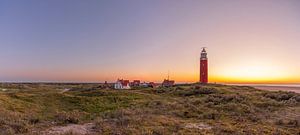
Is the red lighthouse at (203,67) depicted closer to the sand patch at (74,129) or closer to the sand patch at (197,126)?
the sand patch at (197,126)

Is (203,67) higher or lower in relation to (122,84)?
higher

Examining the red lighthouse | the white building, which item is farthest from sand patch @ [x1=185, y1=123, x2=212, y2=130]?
the white building

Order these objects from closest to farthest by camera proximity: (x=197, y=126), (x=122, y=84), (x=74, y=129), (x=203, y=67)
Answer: (x=74, y=129)
(x=197, y=126)
(x=203, y=67)
(x=122, y=84)

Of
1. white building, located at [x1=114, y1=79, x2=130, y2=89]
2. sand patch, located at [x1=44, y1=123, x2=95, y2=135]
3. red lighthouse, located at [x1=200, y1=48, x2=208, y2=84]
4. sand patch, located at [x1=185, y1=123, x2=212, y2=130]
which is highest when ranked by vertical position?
red lighthouse, located at [x1=200, y1=48, x2=208, y2=84]

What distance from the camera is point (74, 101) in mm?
40844

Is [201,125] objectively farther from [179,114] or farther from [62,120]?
[62,120]

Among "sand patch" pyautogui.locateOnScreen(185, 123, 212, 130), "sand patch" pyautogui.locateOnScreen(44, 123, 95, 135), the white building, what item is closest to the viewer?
"sand patch" pyautogui.locateOnScreen(44, 123, 95, 135)

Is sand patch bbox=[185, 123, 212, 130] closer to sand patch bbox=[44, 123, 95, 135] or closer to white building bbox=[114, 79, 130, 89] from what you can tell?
sand patch bbox=[44, 123, 95, 135]

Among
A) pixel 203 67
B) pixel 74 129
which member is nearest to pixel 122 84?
pixel 203 67

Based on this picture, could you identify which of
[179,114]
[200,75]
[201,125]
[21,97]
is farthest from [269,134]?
[200,75]

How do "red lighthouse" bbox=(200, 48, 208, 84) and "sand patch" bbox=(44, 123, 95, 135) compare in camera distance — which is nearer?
"sand patch" bbox=(44, 123, 95, 135)

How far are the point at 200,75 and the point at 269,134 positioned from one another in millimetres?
61642

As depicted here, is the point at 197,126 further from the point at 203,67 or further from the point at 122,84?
the point at 122,84

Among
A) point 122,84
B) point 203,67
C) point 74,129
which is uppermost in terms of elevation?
point 203,67
